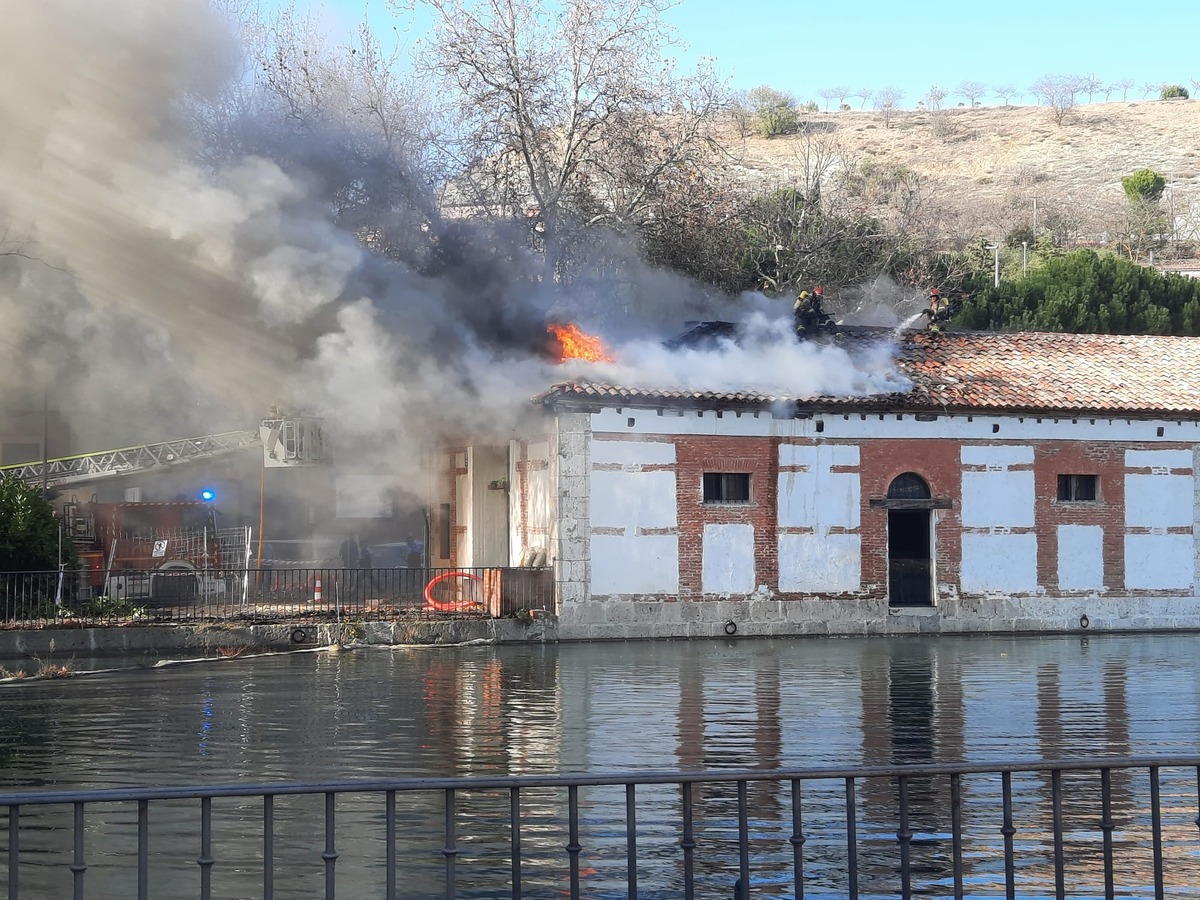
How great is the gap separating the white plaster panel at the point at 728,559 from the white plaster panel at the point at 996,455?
5.22 m

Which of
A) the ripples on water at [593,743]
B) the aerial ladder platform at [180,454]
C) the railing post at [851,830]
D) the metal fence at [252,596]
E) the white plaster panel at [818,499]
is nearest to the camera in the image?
the railing post at [851,830]

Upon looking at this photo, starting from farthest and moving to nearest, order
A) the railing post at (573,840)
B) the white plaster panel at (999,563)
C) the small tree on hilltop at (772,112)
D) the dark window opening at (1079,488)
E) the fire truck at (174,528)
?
the small tree on hilltop at (772,112)
the fire truck at (174,528)
the dark window opening at (1079,488)
the white plaster panel at (999,563)
the railing post at (573,840)

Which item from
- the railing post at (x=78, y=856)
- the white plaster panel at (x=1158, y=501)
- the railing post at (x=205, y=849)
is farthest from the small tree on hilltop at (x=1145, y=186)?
the railing post at (x=78, y=856)

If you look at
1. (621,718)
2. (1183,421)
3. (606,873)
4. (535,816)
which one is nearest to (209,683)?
(621,718)

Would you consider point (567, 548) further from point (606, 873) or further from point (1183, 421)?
point (606, 873)

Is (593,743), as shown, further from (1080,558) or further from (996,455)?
(1080,558)

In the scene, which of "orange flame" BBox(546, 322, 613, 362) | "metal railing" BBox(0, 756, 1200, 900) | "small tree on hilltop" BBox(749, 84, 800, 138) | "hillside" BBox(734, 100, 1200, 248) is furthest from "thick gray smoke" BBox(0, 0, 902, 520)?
"small tree on hilltop" BBox(749, 84, 800, 138)

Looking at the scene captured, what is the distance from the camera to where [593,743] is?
14289mm

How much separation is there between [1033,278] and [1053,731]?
127 ft

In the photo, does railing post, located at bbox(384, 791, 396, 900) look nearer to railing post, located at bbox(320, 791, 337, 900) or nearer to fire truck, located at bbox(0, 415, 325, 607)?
railing post, located at bbox(320, 791, 337, 900)

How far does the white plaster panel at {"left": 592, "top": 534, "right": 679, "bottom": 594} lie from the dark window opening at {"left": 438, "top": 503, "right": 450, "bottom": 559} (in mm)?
8991

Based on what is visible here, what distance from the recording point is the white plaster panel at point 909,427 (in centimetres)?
2884

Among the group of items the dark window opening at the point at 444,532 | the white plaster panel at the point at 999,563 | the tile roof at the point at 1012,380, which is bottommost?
the white plaster panel at the point at 999,563

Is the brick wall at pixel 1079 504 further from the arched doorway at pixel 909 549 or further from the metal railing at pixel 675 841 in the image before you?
the metal railing at pixel 675 841
